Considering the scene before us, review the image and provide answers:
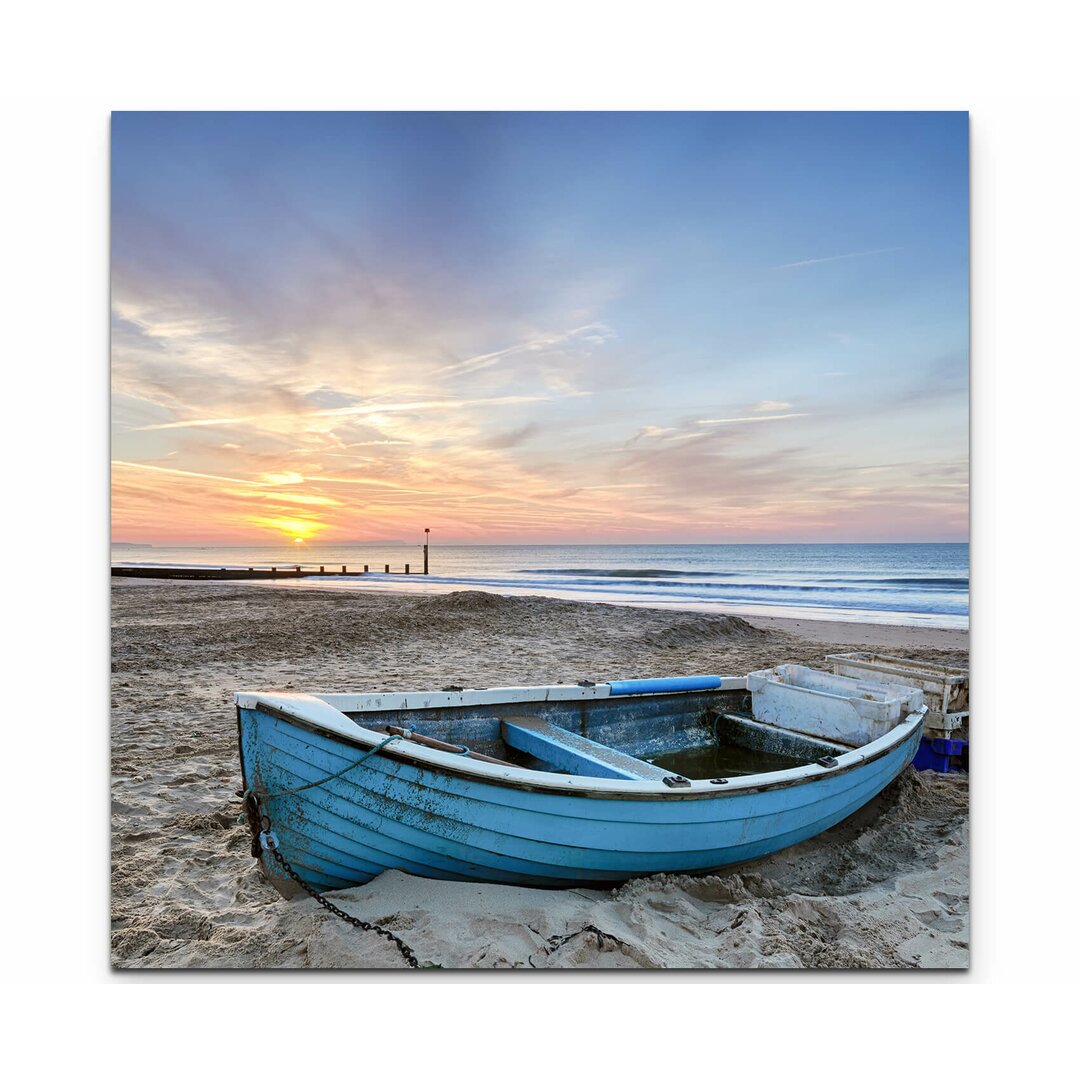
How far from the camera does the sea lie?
12.7m

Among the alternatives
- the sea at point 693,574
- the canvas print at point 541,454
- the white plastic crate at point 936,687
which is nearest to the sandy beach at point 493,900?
the canvas print at point 541,454

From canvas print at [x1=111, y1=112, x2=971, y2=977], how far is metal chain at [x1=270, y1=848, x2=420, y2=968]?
11mm

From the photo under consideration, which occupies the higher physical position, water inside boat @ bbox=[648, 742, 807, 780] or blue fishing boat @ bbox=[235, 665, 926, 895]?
blue fishing boat @ bbox=[235, 665, 926, 895]

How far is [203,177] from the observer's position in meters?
3.35

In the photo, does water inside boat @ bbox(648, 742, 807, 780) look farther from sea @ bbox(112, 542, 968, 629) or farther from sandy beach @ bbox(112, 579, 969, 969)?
sea @ bbox(112, 542, 968, 629)

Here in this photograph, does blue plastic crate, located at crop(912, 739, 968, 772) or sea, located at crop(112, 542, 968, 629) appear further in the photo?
sea, located at crop(112, 542, 968, 629)

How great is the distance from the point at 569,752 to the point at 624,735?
1100mm

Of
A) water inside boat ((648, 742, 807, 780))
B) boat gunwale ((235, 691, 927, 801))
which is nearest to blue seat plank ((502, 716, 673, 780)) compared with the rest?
boat gunwale ((235, 691, 927, 801))

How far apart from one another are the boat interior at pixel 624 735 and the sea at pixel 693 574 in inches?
63.1

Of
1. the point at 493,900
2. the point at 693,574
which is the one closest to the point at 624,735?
the point at 493,900

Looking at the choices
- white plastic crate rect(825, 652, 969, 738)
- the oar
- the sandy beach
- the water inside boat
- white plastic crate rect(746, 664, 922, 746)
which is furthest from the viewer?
white plastic crate rect(825, 652, 969, 738)
